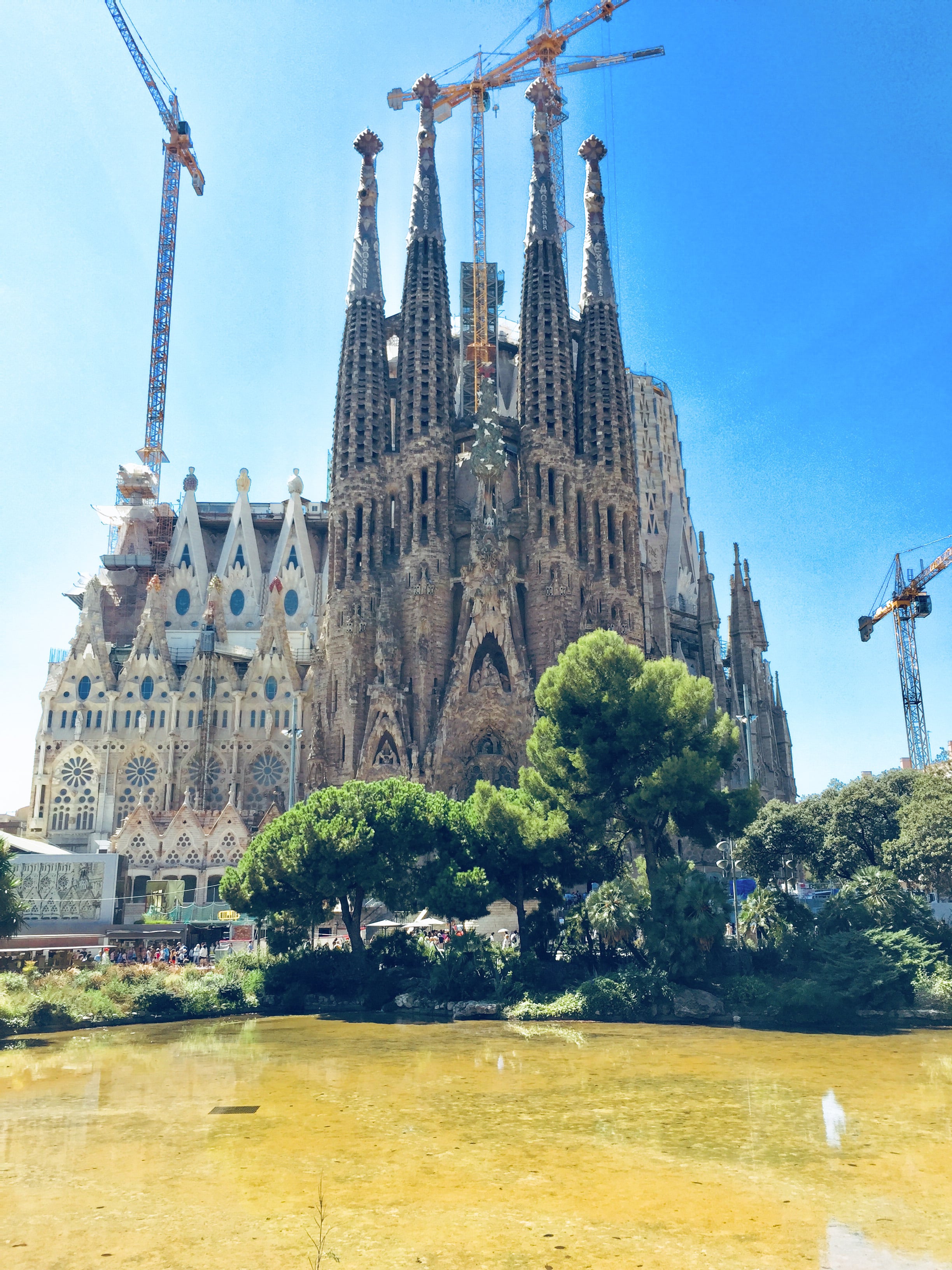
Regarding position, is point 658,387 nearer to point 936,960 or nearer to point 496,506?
point 496,506

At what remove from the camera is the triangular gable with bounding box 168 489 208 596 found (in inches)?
2889

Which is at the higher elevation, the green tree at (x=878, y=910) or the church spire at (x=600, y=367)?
the church spire at (x=600, y=367)

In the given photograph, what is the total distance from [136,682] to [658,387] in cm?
4843

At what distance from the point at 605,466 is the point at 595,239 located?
1715 centimetres

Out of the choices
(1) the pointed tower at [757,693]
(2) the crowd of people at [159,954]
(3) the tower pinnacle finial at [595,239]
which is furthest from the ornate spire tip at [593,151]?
(2) the crowd of people at [159,954]

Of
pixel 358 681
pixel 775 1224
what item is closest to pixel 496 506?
pixel 358 681

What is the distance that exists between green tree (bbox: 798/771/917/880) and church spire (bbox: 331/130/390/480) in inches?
1299

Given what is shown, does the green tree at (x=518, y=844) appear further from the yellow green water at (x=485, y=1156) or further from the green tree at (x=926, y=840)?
Result: the green tree at (x=926, y=840)

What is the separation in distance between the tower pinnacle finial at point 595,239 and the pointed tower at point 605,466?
0.07 m

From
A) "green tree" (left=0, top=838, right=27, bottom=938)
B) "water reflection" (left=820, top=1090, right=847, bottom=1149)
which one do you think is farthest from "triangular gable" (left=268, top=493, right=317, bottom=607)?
"water reflection" (left=820, top=1090, right=847, bottom=1149)

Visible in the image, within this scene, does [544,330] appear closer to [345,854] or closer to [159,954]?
[345,854]

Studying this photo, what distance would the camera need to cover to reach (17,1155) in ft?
46.3

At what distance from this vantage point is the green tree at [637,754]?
31.9 m

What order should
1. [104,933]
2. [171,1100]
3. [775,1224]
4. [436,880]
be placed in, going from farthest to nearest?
[104,933] → [436,880] → [171,1100] → [775,1224]
